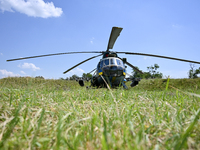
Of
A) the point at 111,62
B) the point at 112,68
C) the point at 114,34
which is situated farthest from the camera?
the point at 111,62

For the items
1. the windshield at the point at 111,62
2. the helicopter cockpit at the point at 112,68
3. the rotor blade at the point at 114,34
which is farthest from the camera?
the windshield at the point at 111,62

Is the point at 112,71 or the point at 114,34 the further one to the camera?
the point at 112,71

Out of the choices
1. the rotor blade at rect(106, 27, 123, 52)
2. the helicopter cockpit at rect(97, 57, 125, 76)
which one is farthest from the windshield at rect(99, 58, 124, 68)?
the rotor blade at rect(106, 27, 123, 52)

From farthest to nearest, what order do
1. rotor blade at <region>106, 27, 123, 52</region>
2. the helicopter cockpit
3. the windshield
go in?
1. the windshield
2. the helicopter cockpit
3. rotor blade at <region>106, 27, 123, 52</region>

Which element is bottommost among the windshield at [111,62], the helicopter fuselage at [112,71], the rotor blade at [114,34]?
the helicopter fuselage at [112,71]

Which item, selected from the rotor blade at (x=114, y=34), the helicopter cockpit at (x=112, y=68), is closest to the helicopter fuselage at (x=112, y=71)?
the helicopter cockpit at (x=112, y=68)

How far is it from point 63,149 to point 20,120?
88 centimetres

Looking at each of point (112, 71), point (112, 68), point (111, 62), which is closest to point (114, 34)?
point (111, 62)

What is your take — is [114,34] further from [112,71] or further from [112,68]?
[112,71]

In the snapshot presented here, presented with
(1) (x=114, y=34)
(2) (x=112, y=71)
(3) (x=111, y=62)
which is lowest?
(2) (x=112, y=71)

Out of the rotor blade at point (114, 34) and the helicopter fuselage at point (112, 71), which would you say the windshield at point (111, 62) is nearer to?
the helicopter fuselage at point (112, 71)

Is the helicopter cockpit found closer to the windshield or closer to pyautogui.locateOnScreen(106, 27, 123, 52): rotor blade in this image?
the windshield

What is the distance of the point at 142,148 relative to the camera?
0.77 metres

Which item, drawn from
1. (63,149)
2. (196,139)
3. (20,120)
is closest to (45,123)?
(20,120)
